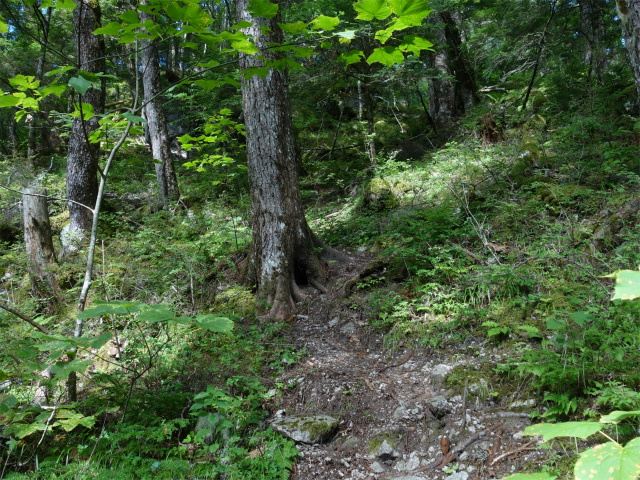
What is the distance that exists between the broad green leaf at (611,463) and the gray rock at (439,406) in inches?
84.0

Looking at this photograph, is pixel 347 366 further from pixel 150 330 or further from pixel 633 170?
pixel 633 170

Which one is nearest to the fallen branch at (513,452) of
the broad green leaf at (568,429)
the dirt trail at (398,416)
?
the dirt trail at (398,416)

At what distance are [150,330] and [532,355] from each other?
4006 millimetres

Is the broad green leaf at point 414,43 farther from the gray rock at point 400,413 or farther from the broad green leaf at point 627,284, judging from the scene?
the gray rock at point 400,413

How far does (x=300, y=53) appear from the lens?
80.7 inches

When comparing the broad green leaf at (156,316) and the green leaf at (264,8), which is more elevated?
the green leaf at (264,8)

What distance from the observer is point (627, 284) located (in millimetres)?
840

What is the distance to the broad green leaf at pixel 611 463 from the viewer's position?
0.74 m

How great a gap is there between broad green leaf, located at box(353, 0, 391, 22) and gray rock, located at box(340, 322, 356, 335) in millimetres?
3393

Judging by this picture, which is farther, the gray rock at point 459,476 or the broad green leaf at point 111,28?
the gray rock at point 459,476

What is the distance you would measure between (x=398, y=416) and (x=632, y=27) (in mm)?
4829

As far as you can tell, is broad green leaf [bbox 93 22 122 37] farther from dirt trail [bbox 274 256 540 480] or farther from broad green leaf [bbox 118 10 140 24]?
dirt trail [bbox 274 256 540 480]

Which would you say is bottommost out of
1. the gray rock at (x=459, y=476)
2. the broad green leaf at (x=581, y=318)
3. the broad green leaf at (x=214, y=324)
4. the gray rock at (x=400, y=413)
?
the gray rock at (x=459, y=476)

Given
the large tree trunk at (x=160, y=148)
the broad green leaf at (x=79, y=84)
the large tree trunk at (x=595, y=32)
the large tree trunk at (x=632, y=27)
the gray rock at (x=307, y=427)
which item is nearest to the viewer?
the broad green leaf at (x=79, y=84)
